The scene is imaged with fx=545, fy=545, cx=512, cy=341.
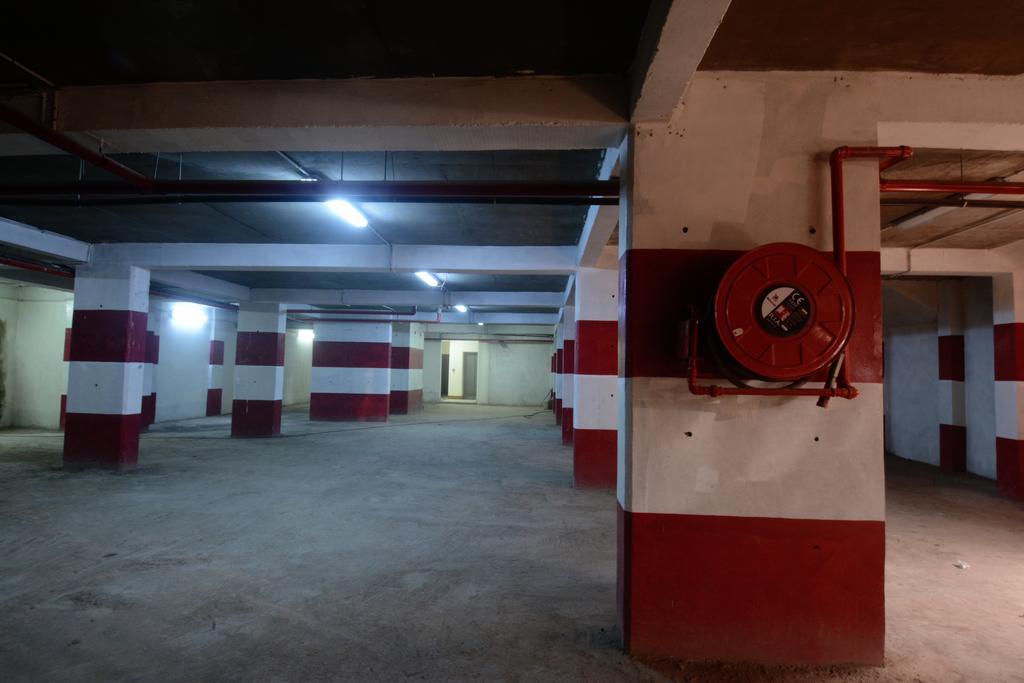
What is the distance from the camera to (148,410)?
11.6m

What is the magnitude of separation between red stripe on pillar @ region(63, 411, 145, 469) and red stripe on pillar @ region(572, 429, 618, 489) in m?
5.82

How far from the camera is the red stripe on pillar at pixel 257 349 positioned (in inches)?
433

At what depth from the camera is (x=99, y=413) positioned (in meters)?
7.08

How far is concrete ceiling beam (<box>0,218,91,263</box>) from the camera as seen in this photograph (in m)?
6.21

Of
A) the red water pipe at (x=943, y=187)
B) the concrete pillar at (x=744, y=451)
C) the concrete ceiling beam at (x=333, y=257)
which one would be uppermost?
the concrete ceiling beam at (x=333, y=257)

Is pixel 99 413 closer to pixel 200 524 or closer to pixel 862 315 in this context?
pixel 200 524

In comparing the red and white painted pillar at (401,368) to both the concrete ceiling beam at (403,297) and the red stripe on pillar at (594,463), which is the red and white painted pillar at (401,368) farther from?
the red stripe on pillar at (594,463)

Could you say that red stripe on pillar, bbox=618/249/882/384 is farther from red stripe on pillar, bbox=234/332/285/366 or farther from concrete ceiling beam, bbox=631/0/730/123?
red stripe on pillar, bbox=234/332/285/366

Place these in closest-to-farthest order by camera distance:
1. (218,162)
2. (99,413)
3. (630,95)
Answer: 1. (630,95)
2. (218,162)
3. (99,413)

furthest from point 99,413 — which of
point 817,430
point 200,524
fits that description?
point 817,430

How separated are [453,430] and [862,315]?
10.5 m

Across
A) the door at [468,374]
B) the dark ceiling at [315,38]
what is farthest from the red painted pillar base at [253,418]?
the door at [468,374]

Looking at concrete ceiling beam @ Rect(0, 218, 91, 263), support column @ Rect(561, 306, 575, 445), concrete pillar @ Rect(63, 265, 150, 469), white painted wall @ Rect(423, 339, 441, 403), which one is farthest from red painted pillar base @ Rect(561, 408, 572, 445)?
white painted wall @ Rect(423, 339, 441, 403)

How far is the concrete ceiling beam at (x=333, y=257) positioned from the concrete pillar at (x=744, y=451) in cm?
428
